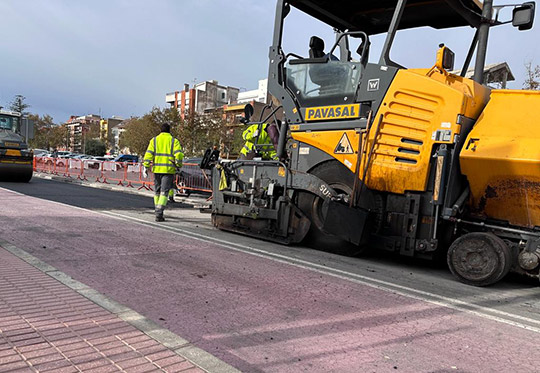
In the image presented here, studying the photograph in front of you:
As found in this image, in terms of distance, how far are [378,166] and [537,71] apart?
13.4 metres

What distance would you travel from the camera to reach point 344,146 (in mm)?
5676

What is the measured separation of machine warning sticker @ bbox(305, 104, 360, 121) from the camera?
562cm

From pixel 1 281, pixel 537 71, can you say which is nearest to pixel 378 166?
pixel 1 281

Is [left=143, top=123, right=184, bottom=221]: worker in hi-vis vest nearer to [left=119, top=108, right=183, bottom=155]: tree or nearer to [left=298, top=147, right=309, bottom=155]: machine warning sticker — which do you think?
[left=298, top=147, right=309, bottom=155]: machine warning sticker

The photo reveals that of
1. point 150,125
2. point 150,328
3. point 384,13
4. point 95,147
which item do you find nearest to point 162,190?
point 384,13

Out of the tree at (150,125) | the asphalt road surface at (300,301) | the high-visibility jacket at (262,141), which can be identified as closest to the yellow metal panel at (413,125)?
the asphalt road surface at (300,301)

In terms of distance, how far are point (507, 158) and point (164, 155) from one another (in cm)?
587

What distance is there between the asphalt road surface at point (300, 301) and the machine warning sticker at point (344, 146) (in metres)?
1.48

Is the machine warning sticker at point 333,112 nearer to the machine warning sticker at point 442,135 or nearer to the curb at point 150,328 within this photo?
the machine warning sticker at point 442,135

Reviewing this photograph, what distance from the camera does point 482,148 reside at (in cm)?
456

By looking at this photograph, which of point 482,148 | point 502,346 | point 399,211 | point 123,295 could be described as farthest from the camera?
point 399,211

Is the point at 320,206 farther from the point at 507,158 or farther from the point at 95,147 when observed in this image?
the point at 95,147

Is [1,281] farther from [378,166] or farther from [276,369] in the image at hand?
[378,166]

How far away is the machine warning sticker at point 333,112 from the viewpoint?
5.62 m
